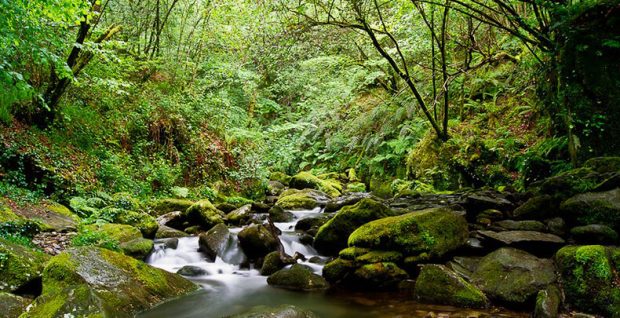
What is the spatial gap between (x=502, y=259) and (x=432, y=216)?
1227 millimetres

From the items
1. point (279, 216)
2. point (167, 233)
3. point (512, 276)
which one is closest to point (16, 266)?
point (167, 233)

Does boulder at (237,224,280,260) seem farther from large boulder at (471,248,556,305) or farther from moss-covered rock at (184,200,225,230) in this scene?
large boulder at (471,248,556,305)

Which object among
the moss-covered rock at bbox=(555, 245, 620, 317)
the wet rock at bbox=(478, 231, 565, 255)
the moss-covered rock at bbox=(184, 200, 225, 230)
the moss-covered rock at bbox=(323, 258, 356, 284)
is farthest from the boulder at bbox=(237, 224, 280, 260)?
the moss-covered rock at bbox=(555, 245, 620, 317)

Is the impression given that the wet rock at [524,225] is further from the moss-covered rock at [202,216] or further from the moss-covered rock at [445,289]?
the moss-covered rock at [202,216]

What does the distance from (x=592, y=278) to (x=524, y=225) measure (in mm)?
1721

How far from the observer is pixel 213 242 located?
7.59 metres

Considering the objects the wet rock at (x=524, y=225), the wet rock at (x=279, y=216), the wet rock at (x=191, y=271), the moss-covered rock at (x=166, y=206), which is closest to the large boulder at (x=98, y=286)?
the wet rock at (x=191, y=271)

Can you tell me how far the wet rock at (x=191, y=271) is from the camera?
689 centimetres

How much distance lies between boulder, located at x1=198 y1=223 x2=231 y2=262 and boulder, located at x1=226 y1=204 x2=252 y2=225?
1814 mm

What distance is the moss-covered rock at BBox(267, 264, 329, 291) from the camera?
5880mm

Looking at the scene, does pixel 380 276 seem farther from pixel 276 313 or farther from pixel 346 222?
pixel 276 313

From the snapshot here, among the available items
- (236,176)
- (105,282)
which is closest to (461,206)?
(105,282)

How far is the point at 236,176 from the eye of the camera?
13539mm

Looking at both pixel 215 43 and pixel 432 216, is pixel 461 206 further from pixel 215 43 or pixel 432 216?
pixel 215 43
